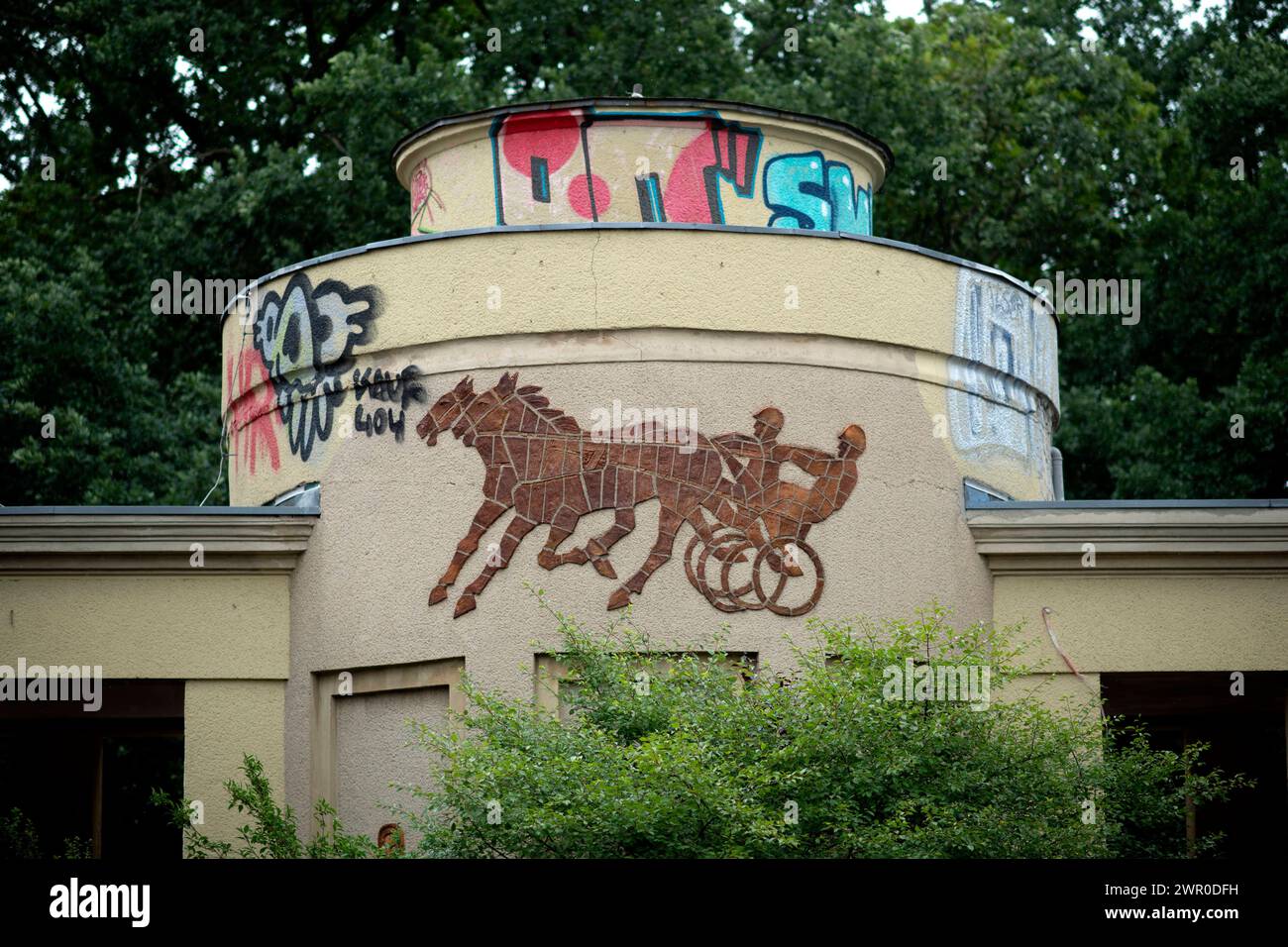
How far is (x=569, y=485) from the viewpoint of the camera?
1291 centimetres

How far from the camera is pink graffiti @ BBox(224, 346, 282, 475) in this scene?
14.4 meters

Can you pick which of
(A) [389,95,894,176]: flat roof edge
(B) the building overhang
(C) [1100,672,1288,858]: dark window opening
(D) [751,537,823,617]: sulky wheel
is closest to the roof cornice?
(D) [751,537,823,617]: sulky wheel

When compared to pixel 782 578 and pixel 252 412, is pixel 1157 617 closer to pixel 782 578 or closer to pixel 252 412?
pixel 782 578

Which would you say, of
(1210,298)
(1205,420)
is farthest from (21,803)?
(1210,298)

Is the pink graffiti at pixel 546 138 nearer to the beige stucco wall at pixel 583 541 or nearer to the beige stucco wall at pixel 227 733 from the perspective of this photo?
the beige stucco wall at pixel 583 541

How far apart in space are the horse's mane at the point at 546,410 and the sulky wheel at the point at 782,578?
1.53m

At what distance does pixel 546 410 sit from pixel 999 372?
11.9ft

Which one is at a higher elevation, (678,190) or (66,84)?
(66,84)

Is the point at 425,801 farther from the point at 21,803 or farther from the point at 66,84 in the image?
the point at 66,84

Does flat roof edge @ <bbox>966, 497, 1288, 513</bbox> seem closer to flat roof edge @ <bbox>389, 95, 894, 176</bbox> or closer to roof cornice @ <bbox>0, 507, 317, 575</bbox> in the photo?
flat roof edge @ <bbox>389, 95, 894, 176</bbox>

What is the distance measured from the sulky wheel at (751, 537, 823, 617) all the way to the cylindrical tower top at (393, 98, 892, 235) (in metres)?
2.96

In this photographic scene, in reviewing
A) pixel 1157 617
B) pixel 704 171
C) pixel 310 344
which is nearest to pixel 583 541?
pixel 310 344

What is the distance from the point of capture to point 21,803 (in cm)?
1859
